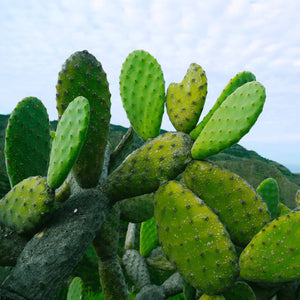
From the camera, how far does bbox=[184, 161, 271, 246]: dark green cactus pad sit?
1060 mm

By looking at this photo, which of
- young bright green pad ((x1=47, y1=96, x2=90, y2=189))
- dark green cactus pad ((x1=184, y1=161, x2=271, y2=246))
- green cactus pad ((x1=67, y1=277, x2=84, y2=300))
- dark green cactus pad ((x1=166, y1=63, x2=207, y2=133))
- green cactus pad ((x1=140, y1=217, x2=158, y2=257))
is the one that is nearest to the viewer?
young bright green pad ((x1=47, y1=96, x2=90, y2=189))

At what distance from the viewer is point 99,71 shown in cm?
112

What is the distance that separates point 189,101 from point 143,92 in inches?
7.0

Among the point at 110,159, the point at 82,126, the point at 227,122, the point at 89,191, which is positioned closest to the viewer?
the point at 82,126

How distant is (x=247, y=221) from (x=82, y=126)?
0.59 meters

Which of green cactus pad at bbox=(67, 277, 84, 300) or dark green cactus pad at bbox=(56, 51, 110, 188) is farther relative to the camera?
green cactus pad at bbox=(67, 277, 84, 300)

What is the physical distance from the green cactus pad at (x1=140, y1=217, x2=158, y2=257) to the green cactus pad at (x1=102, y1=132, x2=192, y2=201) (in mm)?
994

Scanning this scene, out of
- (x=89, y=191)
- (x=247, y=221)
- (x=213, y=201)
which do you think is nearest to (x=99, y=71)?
(x=89, y=191)

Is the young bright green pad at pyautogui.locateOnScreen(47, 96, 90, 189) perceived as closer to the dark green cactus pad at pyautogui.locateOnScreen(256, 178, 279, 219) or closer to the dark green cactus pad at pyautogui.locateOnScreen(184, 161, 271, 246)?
the dark green cactus pad at pyautogui.locateOnScreen(184, 161, 271, 246)

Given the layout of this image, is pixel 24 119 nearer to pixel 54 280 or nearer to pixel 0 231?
pixel 0 231

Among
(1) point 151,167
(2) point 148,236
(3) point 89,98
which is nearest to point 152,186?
(1) point 151,167

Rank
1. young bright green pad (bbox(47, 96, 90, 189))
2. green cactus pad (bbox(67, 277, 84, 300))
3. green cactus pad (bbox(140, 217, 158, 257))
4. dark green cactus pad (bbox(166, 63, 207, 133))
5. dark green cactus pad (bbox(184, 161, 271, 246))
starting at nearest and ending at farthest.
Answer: young bright green pad (bbox(47, 96, 90, 189))
dark green cactus pad (bbox(184, 161, 271, 246))
dark green cactus pad (bbox(166, 63, 207, 133))
green cactus pad (bbox(67, 277, 84, 300))
green cactus pad (bbox(140, 217, 158, 257))

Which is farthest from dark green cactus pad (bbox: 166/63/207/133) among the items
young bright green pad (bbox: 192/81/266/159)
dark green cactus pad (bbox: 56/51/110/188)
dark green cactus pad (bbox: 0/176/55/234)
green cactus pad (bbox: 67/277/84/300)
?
green cactus pad (bbox: 67/277/84/300)

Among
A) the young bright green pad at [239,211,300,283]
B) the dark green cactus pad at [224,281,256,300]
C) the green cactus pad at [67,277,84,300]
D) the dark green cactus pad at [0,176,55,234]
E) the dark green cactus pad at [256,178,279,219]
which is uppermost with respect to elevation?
the dark green cactus pad at [0,176,55,234]
